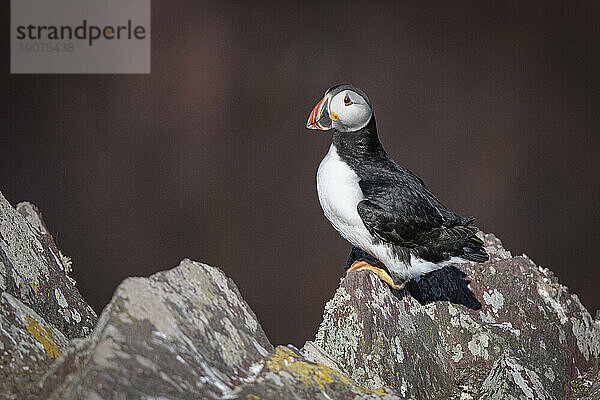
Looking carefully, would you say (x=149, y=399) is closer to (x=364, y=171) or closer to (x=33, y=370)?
(x=33, y=370)

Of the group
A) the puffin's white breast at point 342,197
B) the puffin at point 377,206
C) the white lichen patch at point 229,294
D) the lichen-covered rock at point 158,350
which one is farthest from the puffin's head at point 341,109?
the lichen-covered rock at point 158,350

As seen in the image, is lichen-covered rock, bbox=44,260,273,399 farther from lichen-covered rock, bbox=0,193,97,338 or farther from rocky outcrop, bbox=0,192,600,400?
lichen-covered rock, bbox=0,193,97,338

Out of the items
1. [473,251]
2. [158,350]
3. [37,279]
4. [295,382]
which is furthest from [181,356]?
[473,251]

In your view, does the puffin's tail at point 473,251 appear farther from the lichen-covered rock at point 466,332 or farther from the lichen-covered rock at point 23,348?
the lichen-covered rock at point 23,348

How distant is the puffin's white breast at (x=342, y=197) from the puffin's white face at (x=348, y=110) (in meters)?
0.11

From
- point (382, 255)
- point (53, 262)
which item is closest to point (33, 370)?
point (53, 262)

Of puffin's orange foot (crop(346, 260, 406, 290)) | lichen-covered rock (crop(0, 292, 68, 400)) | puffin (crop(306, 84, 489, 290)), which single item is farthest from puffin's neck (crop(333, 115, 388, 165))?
lichen-covered rock (crop(0, 292, 68, 400))

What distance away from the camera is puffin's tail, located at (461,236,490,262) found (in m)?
1.84

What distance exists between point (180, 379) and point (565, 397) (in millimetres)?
1155

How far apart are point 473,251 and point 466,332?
0.25 metres

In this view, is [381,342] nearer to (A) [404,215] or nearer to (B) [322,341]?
(B) [322,341]

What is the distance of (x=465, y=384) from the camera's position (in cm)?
162

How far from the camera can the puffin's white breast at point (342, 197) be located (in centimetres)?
177

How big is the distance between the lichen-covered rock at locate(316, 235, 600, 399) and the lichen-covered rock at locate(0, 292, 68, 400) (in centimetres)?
64
